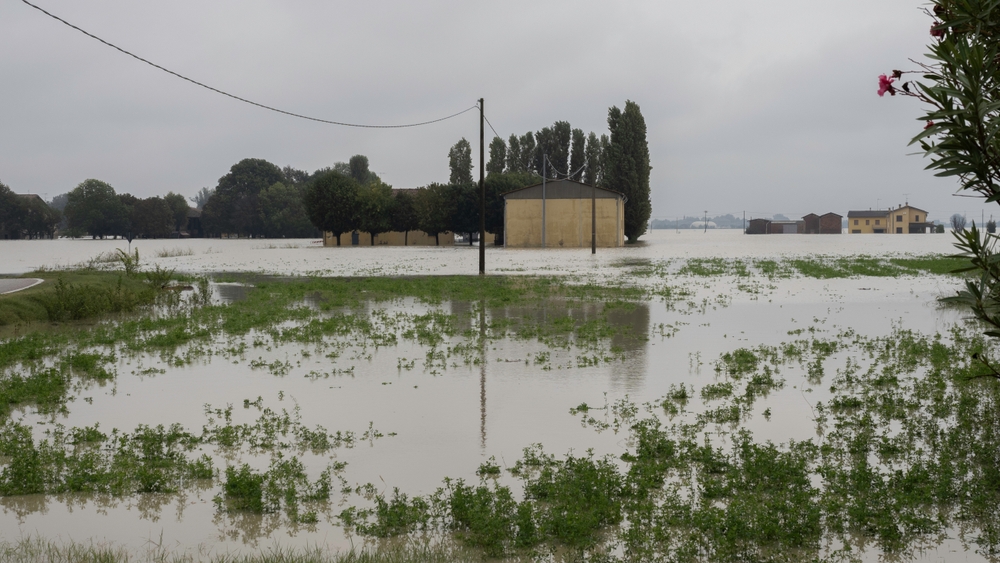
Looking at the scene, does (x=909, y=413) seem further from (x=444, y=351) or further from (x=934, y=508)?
(x=444, y=351)

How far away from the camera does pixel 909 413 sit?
8.82 m

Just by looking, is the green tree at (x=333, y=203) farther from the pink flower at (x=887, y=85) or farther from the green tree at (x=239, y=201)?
the pink flower at (x=887, y=85)

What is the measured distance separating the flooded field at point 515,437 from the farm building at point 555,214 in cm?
6039

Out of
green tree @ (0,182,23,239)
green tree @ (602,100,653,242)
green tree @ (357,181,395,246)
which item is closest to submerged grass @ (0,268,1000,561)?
green tree @ (602,100,653,242)

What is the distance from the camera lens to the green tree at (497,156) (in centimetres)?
11231

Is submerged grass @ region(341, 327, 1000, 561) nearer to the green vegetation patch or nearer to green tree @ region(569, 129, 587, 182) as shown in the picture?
the green vegetation patch

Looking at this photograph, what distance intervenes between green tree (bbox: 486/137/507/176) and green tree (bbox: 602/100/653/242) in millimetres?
26016

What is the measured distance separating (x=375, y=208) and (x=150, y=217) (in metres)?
56.6

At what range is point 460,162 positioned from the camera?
116312 mm

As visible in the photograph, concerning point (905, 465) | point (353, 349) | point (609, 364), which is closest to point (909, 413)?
point (905, 465)

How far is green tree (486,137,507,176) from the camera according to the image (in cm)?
11231

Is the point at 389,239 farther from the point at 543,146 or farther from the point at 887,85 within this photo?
the point at 887,85

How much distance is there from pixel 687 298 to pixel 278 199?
124210mm

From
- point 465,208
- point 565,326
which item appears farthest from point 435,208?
point 565,326
